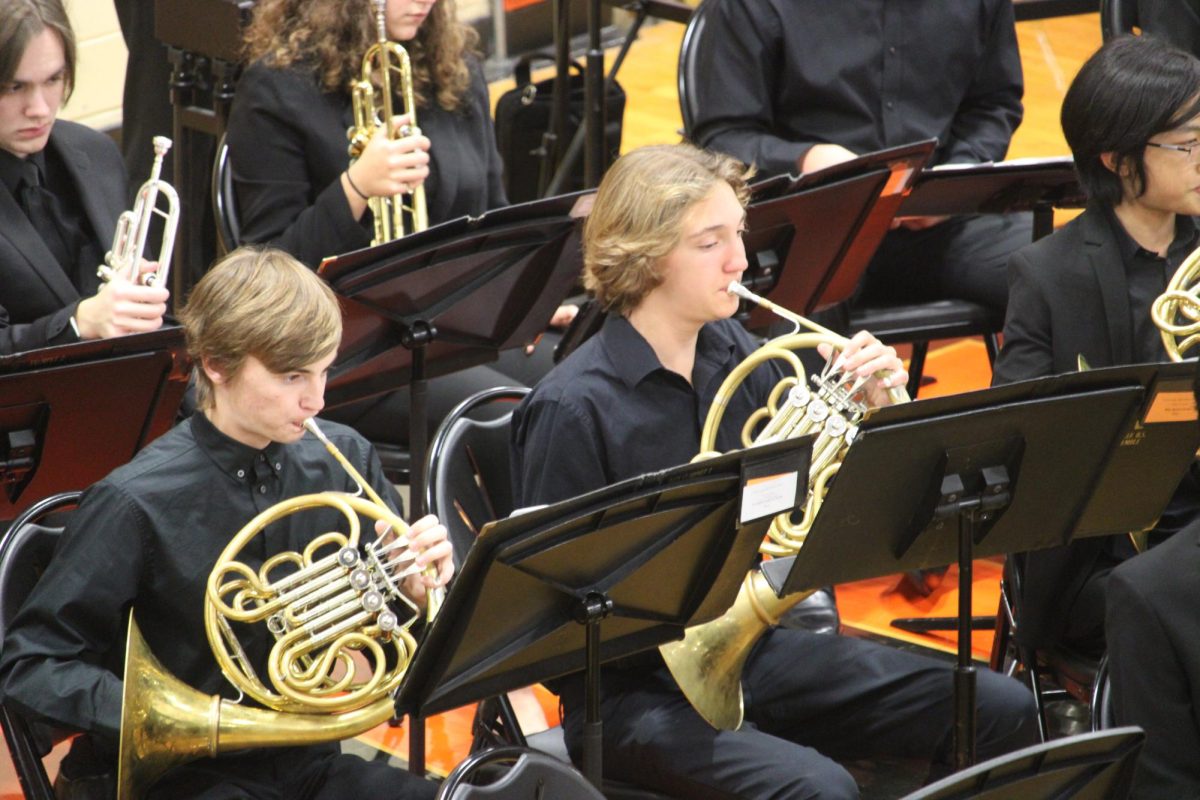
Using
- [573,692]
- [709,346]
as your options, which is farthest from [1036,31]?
[573,692]

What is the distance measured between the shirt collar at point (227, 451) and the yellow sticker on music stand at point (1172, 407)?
132 cm

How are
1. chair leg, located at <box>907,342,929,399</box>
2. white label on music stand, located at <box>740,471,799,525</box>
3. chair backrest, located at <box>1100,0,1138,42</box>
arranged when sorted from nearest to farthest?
white label on music stand, located at <box>740,471,799,525</box> → chair leg, located at <box>907,342,929,399</box> → chair backrest, located at <box>1100,0,1138,42</box>

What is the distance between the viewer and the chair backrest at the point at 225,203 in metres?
3.71

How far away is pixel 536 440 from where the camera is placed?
2691 millimetres

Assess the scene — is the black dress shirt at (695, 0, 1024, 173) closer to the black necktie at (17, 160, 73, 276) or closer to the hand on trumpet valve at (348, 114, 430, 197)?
the hand on trumpet valve at (348, 114, 430, 197)

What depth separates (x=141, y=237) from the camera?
304 centimetres

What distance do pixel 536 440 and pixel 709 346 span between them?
1.30ft

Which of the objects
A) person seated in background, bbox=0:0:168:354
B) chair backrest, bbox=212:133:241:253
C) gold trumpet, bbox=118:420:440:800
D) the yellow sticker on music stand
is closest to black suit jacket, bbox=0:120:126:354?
person seated in background, bbox=0:0:168:354

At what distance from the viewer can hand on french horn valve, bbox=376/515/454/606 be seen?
2.30 metres

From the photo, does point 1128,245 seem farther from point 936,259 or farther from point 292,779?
point 292,779

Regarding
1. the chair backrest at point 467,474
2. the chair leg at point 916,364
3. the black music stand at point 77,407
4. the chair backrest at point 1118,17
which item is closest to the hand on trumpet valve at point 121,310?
the black music stand at point 77,407

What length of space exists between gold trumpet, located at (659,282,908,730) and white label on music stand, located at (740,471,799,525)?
260 millimetres

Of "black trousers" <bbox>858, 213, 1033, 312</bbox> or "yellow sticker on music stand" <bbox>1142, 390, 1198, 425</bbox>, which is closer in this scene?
"yellow sticker on music stand" <bbox>1142, 390, 1198, 425</bbox>

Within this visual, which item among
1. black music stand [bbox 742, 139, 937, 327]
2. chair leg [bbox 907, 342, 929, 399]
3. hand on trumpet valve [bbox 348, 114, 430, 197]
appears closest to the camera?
black music stand [bbox 742, 139, 937, 327]
